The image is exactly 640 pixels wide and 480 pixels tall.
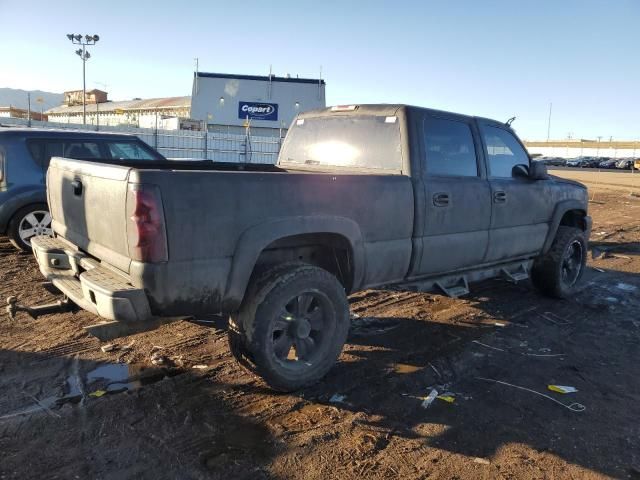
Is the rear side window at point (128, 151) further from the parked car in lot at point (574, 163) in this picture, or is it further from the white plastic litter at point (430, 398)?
the parked car in lot at point (574, 163)

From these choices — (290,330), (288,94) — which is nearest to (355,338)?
(290,330)

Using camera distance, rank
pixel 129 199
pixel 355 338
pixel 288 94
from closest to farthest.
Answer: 1. pixel 129 199
2. pixel 355 338
3. pixel 288 94

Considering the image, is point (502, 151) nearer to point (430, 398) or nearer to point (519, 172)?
point (519, 172)

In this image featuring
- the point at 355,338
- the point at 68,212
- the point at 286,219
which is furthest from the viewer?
the point at 355,338

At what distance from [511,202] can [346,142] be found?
5.94ft

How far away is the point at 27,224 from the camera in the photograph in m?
7.23

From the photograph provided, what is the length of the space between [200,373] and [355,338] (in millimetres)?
1503

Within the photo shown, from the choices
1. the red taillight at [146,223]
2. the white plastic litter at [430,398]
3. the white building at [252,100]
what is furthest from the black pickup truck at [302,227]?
the white building at [252,100]

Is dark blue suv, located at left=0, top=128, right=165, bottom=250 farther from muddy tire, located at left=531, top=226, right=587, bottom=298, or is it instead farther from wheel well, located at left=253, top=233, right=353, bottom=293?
muddy tire, located at left=531, top=226, right=587, bottom=298

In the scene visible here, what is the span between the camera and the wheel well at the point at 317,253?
12.7 ft

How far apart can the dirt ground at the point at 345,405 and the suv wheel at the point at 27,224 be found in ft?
6.09

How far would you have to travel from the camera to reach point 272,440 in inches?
126

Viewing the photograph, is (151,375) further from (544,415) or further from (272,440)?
(544,415)

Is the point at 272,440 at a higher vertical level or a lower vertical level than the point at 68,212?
lower
